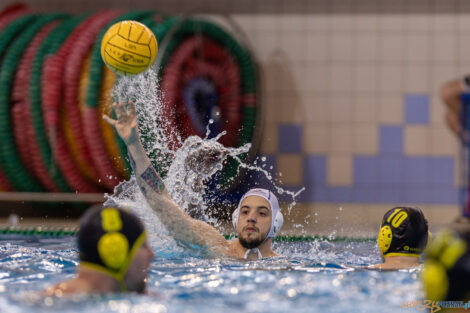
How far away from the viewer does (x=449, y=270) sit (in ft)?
5.40

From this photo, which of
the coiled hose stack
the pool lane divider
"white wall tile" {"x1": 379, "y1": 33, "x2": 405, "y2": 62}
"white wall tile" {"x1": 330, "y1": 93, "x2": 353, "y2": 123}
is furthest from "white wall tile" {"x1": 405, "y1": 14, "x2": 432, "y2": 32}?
the pool lane divider

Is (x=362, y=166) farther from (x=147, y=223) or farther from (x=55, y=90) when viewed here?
(x=147, y=223)

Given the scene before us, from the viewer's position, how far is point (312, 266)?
3215mm

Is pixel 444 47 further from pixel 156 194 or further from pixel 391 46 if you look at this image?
pixel 156 194

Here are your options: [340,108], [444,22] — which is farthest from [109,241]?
[444,22]

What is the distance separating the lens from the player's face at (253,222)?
3.52 m

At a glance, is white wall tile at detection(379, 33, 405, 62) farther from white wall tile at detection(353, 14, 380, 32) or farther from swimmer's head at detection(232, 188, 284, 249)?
swimmer's head at detection(232, 188, 284, 249)

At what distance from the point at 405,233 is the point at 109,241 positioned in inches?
62.0

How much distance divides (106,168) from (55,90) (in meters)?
0.98

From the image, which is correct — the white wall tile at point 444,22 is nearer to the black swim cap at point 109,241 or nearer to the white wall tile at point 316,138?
the white wall tile at point 316,138

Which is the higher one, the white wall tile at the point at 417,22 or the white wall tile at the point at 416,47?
A: the white wall tile at the point at 417,22

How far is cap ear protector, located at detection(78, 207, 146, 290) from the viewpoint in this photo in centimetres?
208

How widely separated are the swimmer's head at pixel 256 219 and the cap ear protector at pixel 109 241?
4.61 ft

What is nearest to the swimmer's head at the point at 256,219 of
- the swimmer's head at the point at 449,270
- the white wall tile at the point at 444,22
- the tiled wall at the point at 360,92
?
the swimmer's head at the point at 449,270
